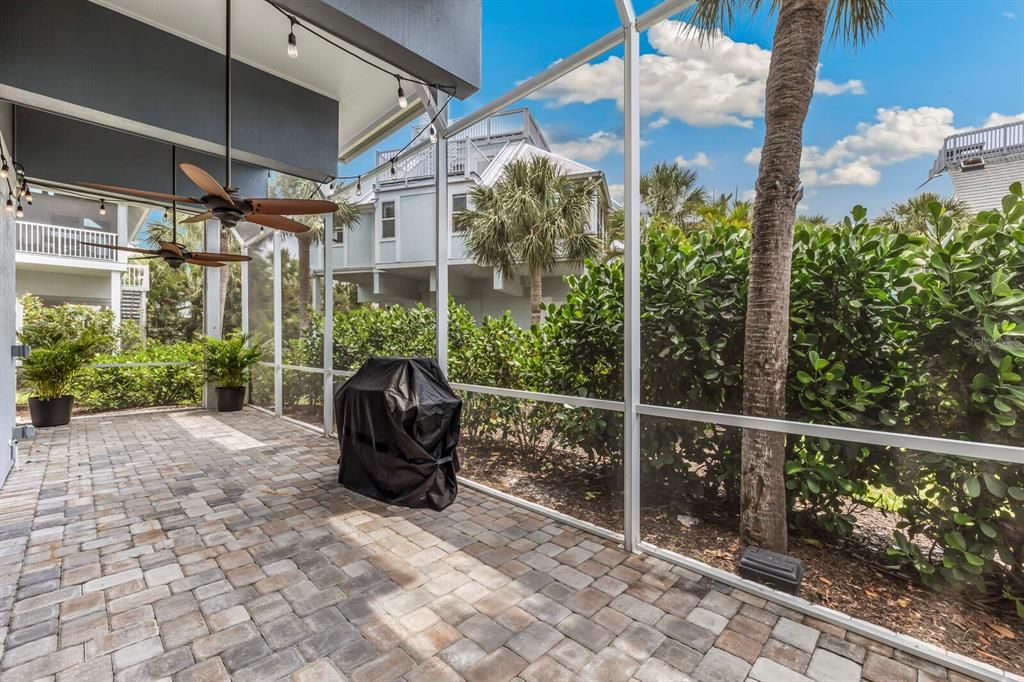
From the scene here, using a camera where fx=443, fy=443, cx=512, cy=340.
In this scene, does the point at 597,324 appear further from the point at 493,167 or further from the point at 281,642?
the point at 281,642

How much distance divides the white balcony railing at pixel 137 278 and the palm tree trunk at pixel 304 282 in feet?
30.0

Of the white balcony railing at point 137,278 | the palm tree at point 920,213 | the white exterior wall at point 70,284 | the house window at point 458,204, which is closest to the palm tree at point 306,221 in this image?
the house window at point 458,204

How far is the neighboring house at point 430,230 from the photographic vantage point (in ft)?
11.9

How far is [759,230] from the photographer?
239 cm

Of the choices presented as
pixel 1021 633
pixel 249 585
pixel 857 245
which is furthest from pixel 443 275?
pixel 1021 633

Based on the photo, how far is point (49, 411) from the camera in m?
6.46

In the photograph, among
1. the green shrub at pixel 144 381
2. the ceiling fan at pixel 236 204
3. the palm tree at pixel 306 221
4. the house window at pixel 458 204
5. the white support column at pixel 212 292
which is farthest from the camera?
the white support column at pixel 212 292

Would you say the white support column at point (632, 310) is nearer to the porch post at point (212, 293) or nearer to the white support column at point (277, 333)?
the white support column at point (277, 333)

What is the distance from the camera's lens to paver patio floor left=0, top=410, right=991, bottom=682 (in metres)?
1.82

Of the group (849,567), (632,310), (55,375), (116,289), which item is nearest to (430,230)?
(632,310)

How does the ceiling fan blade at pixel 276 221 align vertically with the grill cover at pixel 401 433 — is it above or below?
above

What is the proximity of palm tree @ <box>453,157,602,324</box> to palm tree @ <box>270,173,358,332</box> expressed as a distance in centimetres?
248

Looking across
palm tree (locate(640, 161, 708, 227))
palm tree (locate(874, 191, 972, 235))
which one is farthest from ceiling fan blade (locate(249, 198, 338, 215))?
palm tree (locate(874, 191, 972, 235))

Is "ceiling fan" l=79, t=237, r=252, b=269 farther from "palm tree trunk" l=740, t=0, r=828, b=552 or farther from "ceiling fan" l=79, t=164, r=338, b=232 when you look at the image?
"palm tree trunk" l=740, t=0, r=828, b=552
